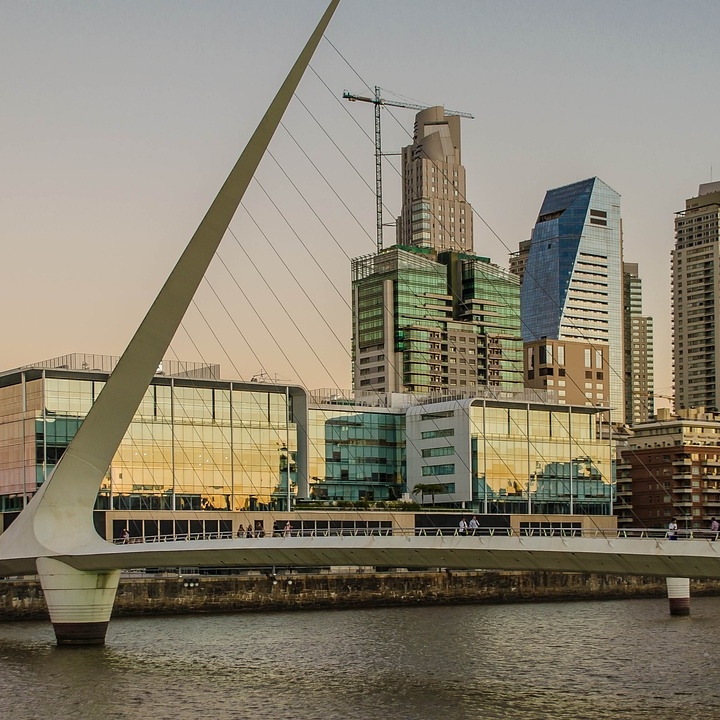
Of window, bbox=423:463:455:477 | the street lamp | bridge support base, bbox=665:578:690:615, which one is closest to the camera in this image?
bridge support base, bbox=665:578:690:615

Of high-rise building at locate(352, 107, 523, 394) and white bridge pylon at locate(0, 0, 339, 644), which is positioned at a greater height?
high-rise building at locate(352, 107, 523, 394)

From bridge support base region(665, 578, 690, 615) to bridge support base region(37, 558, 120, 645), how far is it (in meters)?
24.5

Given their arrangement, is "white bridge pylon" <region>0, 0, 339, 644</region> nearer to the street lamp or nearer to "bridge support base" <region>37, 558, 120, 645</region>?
"bridge support base" <region>37, 558, 120, 645</region>

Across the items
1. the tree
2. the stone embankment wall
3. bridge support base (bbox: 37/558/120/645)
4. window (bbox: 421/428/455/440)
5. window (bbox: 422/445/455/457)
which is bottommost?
the stone embankment wall

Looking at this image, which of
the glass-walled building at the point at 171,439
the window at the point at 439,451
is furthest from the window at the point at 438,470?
the glass-walled building at the point at 171,439

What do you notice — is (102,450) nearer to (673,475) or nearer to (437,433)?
(437,433)

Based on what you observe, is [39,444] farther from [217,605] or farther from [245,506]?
[217,605]

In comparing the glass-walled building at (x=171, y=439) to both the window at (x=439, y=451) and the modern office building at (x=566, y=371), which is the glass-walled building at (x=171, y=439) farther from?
the modern office building at (x=566, y=371)

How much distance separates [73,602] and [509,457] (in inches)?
1968

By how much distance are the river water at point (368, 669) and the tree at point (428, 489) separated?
1317 inches

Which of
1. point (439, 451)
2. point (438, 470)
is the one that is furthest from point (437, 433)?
point (438, 470)

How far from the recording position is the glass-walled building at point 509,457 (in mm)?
85750

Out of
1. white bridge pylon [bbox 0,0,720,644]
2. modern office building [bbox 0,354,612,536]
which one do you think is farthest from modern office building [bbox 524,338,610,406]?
white bridge pylon [bbox 0,0,720,644]

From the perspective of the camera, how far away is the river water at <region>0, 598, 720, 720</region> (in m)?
29.3
